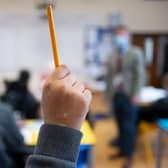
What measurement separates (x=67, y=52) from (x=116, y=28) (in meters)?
0.95

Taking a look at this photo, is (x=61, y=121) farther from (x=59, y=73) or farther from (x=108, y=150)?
(x=108, y=150)

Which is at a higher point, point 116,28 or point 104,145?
point 116,28

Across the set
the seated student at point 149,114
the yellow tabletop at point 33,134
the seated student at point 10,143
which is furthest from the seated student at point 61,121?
the seated student at point 149,114

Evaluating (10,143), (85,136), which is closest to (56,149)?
(10,143)

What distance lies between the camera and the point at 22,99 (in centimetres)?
253

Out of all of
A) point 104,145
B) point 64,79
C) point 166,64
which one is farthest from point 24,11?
point 64,79

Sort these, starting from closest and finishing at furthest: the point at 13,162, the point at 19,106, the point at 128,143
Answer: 1. the point at 13,162
2. the point at 19,106
3. the point at 128,143

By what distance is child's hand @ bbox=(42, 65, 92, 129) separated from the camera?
1.17 ft

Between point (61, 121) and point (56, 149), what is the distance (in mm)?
35

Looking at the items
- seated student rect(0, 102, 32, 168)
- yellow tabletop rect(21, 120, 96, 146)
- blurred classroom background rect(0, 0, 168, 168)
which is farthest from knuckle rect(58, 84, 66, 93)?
blurred classroom background rect(0, 0, 168, 168)

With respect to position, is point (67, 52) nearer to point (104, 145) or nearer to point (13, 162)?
point (104, 145)

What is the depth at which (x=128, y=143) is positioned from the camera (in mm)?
2770

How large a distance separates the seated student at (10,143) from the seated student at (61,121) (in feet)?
2.69

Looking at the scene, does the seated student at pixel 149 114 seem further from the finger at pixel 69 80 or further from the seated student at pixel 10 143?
the finger at pixel 69 80
